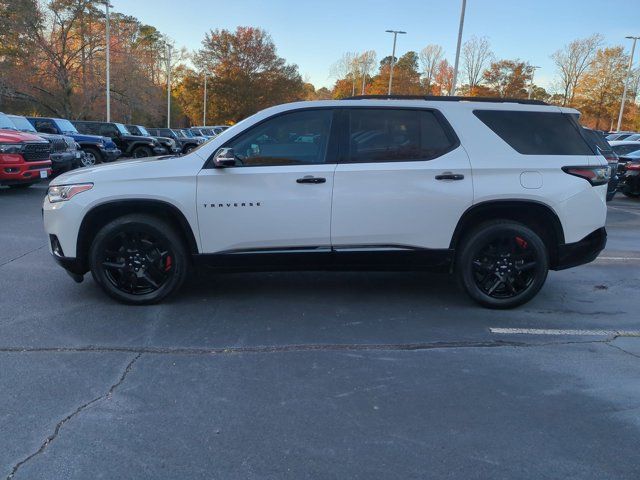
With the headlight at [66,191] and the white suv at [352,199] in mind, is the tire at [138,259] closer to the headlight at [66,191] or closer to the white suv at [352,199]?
the white suv at [352,199]

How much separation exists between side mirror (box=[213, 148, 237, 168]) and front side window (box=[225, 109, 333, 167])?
0.36 ft

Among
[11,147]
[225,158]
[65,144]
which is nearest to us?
[225,158]

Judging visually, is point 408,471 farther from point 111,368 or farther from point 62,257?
point 62,257

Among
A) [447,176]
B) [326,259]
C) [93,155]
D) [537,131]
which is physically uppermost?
[537,131]

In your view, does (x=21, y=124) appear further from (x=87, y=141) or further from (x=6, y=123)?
(x=87, y=141)

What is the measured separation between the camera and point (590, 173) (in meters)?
4.77

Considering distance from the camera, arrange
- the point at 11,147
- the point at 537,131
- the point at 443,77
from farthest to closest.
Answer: the point at 443,77
the point at 11,147
the point at 537,131

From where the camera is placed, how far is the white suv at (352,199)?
15.1 ft

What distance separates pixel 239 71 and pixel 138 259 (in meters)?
65.1

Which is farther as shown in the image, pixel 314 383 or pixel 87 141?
pixel 87 141

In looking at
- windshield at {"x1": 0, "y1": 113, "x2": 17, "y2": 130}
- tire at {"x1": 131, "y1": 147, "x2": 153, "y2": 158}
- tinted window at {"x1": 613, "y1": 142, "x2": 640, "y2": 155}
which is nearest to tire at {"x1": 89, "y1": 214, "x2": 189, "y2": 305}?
windshield at {"x1": 0, "y1": 113, "x2": 17, "y2": 130}

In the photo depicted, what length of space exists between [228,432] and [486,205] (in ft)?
10.0

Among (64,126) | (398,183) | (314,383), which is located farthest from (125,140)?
(314,383)

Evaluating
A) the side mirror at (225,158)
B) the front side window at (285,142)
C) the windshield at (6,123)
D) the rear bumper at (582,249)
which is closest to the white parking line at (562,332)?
the rear bumper at (582,249)
